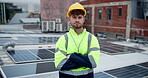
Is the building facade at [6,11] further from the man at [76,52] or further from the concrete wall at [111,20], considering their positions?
the man at [76,52]

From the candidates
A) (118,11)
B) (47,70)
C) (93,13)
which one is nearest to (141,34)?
(118,11)

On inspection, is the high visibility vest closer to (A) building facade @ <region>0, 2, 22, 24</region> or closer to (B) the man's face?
(B) the man's face

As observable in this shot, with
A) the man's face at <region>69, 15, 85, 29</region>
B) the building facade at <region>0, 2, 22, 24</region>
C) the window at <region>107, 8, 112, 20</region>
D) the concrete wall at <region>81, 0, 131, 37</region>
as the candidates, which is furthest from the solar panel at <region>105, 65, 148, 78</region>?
the building facade at <region>0, 2, 22, 24</region>

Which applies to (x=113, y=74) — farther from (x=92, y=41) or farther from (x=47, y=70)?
(x=92, y=41)

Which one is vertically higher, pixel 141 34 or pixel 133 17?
pixel 133 17

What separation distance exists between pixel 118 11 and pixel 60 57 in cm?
2949

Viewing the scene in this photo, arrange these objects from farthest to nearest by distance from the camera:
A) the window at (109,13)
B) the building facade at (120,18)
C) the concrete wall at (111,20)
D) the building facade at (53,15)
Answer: the building facade at (53,15) → the window at (109,13) → the concrete wall at (111,20) → the building facade at (120,18)

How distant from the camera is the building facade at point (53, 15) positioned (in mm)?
37172

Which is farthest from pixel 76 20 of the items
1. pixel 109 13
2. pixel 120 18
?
pixel 109 13

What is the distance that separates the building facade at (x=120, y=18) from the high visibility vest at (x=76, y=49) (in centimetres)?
2472

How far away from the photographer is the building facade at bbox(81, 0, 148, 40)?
26.7 metres

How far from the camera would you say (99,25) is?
116 ft

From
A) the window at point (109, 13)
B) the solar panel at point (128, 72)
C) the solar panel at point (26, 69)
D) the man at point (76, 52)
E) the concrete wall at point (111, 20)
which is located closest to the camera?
the man at point (76, 52)

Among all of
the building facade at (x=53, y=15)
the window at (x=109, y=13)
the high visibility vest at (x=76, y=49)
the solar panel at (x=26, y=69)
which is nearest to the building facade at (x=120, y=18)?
the window at (x=109, y=13)
